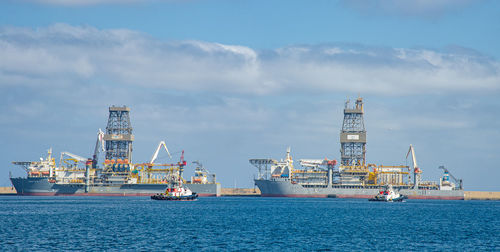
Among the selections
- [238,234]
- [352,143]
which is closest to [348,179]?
[352,143]

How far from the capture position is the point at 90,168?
18588 centimetres

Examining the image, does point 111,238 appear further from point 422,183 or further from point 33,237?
point 422,183

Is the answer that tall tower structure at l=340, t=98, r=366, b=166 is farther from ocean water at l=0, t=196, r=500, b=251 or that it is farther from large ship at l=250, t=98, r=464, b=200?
ocean water at l=0, t=196, r=500, b=251

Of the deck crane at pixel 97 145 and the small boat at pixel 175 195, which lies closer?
the small boat at pixel 175 195

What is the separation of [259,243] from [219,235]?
726cm

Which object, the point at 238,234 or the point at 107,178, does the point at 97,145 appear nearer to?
the point at 107,178

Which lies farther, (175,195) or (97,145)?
(97,145)

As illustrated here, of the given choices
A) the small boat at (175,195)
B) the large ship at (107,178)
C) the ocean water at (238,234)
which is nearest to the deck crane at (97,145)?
the large ship at (107,178)

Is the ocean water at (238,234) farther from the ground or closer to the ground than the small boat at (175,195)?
closer to the ground

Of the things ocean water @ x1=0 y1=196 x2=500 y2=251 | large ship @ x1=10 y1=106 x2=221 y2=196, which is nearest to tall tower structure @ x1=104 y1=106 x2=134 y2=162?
large ship @ x1=10 y1=106 x2=221 y2=196

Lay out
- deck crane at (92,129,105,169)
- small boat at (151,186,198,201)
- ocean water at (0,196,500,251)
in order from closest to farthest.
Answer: ocean water at (0,196,500,251) → small boat at (151,186,198,201) → deck crane at (92,129,105,169)

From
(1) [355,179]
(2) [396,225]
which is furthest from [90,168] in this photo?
(2) [396,225]

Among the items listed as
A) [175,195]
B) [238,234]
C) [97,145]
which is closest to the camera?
[238,234]

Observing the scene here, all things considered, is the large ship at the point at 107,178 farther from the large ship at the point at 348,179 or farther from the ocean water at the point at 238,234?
the ocean water at the point at 238,234
